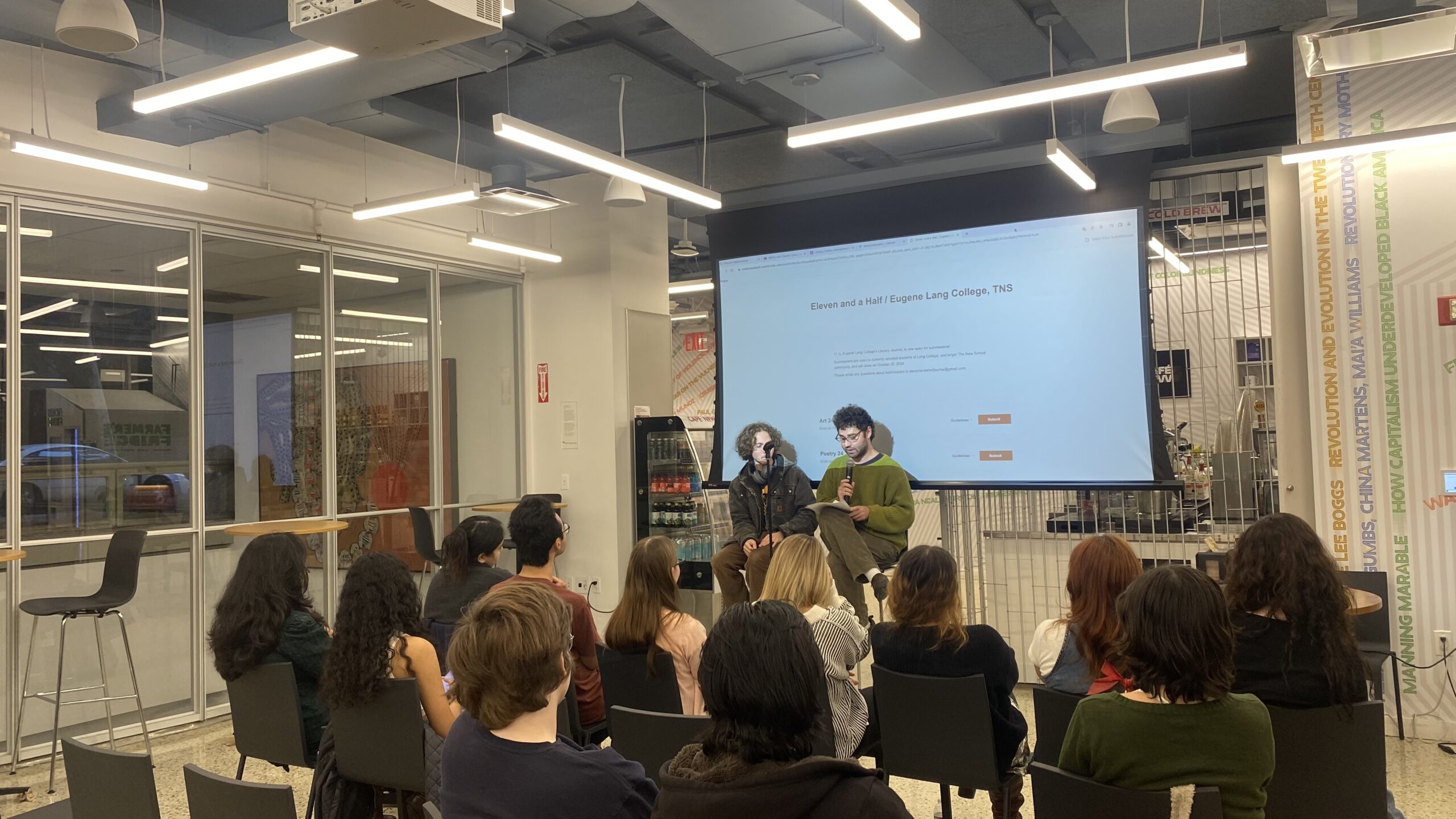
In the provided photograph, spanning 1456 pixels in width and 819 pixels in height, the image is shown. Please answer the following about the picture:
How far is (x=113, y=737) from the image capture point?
481 cm

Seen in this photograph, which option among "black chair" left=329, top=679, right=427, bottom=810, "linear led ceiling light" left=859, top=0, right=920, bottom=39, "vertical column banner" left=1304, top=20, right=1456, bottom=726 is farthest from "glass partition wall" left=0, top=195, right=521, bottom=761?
"vertical column banner" left=1304, top=20, right=1456, bottom=726

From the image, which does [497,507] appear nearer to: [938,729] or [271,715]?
[271,715]

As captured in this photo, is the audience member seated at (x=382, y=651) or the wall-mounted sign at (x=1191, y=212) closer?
the audience member seated at (x=382, y=651)

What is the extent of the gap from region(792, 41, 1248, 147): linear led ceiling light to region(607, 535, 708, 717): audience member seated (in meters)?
2.39

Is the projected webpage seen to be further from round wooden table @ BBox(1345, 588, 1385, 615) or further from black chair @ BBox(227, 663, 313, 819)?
black chair @ BBox(227, 663, 313, 819)

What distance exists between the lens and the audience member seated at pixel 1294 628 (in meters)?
2.50

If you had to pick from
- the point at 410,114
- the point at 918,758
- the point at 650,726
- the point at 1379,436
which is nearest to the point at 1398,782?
the point at 1379,436

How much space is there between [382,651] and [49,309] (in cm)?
356

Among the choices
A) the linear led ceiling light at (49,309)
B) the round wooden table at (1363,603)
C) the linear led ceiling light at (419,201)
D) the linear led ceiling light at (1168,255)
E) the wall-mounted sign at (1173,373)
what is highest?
the linear led ceiling light at (419,201)

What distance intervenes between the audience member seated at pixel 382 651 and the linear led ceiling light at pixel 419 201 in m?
3.22

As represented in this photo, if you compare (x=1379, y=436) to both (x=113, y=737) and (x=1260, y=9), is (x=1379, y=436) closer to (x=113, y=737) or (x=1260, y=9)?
(x=1260, y=9)

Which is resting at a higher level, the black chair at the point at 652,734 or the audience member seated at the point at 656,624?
the audience member seated at the point at 656,624

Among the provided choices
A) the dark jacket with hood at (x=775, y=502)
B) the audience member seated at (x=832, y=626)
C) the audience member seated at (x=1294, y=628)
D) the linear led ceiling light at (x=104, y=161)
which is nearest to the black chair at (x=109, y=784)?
the audience member seated at (x=832, y=626)

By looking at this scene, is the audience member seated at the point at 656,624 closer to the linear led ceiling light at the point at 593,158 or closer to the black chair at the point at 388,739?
the black chair at the point at 388,739
